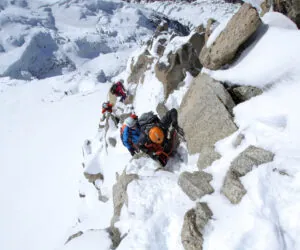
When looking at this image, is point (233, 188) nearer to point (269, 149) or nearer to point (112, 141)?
point (269, 149)

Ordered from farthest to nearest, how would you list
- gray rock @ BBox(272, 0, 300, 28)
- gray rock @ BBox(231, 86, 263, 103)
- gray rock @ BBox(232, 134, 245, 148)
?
1. gray rock @ BBox(272, 0, 300, 28)
2. gray rock @ BBox(231, 86, 263, 103)
3. gray rock @ BBox(232, 134, 245, 148)

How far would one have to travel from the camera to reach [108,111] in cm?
1364

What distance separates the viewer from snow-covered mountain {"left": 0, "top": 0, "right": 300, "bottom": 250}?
12.9ft

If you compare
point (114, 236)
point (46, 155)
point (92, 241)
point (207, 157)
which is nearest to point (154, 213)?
point (114, 236)

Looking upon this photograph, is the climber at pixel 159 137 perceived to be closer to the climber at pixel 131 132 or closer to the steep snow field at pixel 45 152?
the climber at pixel 131 132

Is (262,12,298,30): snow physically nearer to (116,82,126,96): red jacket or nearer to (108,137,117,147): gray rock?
(108,137,117,147): gray rock

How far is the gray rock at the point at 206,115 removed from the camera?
19.6ft

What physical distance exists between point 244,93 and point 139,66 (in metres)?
9.76

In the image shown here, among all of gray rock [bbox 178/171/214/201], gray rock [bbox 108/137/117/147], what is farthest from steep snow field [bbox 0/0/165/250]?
gray rock [bbox 178/171/214/201]

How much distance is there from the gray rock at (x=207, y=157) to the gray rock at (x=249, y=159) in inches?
31.2

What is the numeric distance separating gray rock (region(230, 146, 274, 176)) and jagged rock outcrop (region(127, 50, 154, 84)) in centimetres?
1016

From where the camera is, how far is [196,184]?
491 centimetres

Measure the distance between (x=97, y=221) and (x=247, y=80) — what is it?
699 cm

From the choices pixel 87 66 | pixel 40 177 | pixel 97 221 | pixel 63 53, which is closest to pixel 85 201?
pixel 97 221
